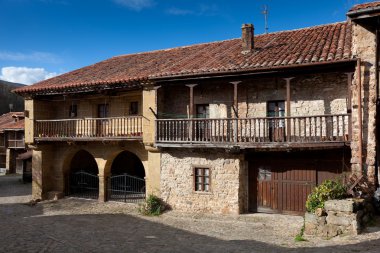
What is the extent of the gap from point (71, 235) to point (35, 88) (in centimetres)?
970

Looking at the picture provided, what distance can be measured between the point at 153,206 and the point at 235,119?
5555 mm

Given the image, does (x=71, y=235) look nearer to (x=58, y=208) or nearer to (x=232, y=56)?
(x=58, y=208)

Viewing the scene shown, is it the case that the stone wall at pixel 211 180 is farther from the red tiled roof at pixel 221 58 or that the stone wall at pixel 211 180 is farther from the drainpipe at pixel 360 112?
the drainpipe at pixel 360 112

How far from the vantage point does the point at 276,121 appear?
45.0ft

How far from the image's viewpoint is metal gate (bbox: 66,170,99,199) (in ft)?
64.0

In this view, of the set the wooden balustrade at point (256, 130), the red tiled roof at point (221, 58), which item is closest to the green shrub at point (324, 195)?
the wooden balustrade at point (256, 130)

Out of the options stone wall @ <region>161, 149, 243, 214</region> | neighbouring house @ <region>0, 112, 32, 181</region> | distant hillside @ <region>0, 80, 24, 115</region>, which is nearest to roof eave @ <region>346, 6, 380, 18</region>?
stone wall @ <region>161, 149, 243, 214</region>

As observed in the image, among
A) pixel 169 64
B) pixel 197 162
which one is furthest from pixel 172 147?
pixel 169 64

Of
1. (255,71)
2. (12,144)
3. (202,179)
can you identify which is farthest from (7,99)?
(255,71)

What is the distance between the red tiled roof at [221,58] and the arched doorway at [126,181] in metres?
5.83

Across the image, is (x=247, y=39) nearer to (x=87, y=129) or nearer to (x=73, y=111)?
(x=87, y=129)

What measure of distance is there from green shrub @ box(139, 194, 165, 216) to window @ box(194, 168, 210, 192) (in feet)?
6.11

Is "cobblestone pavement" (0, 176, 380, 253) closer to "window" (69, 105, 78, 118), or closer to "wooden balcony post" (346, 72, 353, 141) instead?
"wooden balcony post" (346, 72, 353, 141)

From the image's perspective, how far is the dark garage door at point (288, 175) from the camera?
13.1m
